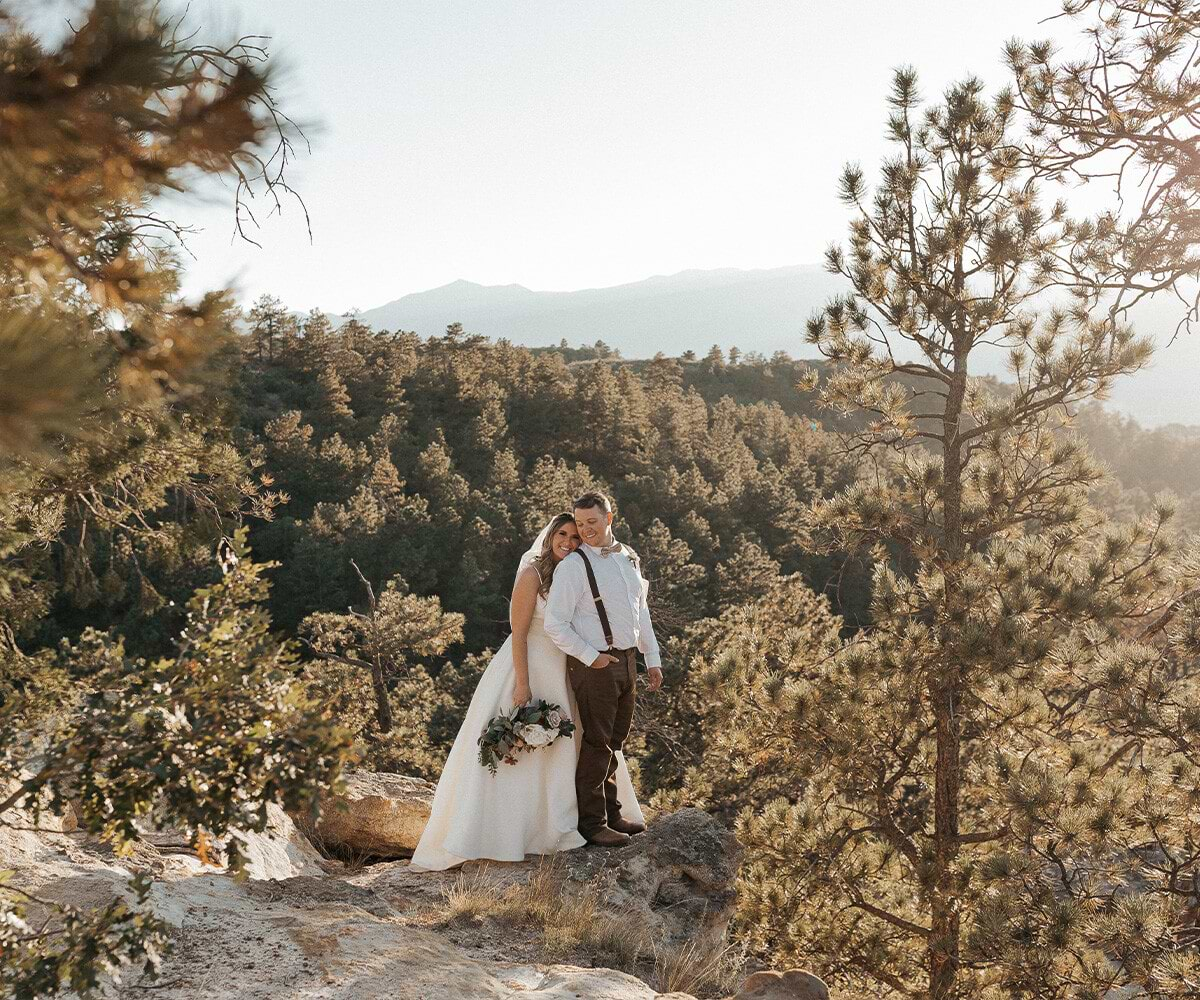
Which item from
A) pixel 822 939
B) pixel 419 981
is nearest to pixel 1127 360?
pixel 822 939

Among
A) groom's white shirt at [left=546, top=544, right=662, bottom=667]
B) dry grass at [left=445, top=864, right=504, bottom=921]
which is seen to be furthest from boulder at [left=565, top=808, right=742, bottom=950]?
groom's white shirt at [left=546, top=544, right=662, bottom=667]

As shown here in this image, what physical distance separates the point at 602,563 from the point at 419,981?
2.09m

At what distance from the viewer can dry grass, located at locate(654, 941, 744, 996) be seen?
11.4ft

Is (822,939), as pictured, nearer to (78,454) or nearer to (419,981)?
(419,981)

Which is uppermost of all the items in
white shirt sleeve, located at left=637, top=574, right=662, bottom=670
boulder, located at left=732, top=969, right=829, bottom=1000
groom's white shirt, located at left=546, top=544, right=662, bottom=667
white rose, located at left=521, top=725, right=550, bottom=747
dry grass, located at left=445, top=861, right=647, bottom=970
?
groom's white shirt, located at left=546, top=544, right=662, bottom=667

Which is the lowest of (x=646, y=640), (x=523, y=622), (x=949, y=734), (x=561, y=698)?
(x=949, y=734)

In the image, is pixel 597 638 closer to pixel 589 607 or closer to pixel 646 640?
pixel 589 607

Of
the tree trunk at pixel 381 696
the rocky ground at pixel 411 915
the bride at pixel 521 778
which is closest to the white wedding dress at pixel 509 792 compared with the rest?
the bride at pixel 521 778

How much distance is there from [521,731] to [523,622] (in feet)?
1.65

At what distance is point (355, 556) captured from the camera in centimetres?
3238

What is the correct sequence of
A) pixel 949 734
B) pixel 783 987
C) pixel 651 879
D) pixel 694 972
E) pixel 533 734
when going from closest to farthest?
pixel 783 987
pixel 694 972
pixel 651 879
pixel 533 734
pixel 949 734

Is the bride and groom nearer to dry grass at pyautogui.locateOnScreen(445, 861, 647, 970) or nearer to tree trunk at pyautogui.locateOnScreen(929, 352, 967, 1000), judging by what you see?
dry grass at pyautogui.locateOnScreen(445, 861, 647, 970)

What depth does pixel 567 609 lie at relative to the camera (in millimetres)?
4293

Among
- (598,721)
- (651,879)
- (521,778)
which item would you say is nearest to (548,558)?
(598,721)
